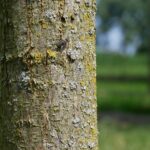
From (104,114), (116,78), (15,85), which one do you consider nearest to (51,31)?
(15,85)

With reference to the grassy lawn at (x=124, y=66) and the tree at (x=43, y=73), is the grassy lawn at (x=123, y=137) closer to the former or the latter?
the tree at (x=43, y=73)

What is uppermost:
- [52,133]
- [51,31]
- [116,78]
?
[51,31]

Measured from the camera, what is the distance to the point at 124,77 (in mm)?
42000

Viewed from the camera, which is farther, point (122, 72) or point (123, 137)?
point (122, 72)

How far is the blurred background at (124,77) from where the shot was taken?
1436cm

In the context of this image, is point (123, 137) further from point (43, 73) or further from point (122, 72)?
point (122, 72)

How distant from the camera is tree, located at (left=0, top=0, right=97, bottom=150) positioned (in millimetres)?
2443

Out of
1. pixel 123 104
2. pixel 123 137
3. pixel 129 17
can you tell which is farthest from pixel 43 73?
pixel 129 17

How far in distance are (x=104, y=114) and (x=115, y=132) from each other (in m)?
4.80

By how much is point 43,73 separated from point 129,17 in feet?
89.7

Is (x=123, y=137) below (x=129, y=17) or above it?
below

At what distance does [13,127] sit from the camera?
2.48 metres

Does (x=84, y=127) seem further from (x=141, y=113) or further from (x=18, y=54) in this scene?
(x=141, y=113)

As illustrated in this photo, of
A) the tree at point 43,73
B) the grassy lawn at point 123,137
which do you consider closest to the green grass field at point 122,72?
the grassy lawn at point 123,137
